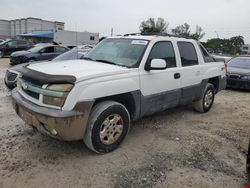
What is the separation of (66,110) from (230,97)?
22.5 ft

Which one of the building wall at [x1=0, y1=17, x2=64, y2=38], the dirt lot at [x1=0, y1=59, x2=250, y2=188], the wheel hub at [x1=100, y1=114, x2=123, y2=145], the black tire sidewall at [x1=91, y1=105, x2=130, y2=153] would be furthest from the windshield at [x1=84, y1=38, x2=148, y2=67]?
the building wall at [x1=0, y1=17, x2=64, y2=38]

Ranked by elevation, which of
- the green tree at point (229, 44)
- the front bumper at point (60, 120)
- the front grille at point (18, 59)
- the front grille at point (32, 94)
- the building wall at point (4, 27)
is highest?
the building wall at point (4, 27)

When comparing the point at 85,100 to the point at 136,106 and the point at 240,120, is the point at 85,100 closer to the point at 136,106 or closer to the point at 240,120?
the point at 136,106

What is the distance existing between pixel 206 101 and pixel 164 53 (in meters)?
2.21

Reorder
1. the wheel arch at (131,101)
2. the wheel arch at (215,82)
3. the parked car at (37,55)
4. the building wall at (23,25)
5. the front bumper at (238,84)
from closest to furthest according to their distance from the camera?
the wheel arch at (131,101) → the wheel arch at (215,82) → the front bumper at (238,84) → the parked car at (37,55) → the building wall at (23,25)

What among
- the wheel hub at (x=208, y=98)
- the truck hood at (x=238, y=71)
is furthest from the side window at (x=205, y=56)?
the truck hood at (x=238, y=71)

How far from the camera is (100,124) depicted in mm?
3887

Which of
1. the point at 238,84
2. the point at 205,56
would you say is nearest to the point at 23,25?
the point at 238,84

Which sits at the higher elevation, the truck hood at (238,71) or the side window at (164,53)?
the side window at (164,53)

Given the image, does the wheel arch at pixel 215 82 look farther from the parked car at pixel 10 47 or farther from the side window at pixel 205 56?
the parked car at pixel 10 47

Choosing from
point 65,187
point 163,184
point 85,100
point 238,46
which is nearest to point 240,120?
point 163,184

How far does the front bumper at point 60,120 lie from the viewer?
11.5 feet

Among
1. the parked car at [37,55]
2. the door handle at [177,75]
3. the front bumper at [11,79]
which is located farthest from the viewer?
the parked car at [37,55]

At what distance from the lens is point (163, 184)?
342 centimetres
